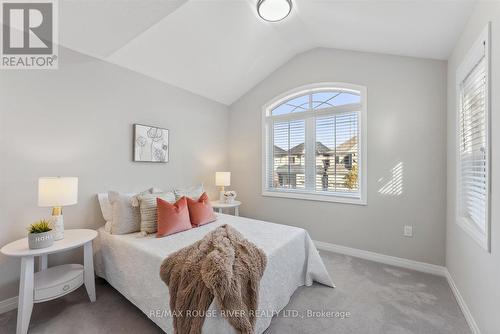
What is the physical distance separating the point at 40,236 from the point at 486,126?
330 cm

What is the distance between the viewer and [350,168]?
3156mm

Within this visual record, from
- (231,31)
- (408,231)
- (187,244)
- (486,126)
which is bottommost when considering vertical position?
(408,231)

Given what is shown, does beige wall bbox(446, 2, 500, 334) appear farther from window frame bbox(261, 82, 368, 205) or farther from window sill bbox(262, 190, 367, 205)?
window sill bbox(262, 190, 367, 205)

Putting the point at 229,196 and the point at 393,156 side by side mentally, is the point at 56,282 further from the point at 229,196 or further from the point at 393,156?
the point at 393,156

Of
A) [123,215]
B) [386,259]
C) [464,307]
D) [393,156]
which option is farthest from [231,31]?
[464,307]

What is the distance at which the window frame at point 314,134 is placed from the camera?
2951mm

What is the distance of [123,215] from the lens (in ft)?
7.25

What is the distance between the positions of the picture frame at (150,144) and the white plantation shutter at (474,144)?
3.24 metres

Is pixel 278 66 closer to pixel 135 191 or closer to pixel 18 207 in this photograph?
pixel 135 191

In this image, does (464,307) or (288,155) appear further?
(288,155)

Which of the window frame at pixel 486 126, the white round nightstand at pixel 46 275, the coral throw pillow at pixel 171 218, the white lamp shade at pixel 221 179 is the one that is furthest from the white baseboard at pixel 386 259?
the white round nightstand at pixel 46 275

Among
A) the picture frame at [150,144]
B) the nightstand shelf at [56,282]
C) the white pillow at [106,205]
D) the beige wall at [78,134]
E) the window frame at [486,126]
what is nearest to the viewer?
the window frame at [486,126]

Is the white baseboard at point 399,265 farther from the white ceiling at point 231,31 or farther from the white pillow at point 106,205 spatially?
the white ceiling at point 231,31

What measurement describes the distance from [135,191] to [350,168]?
2947 millimetres
